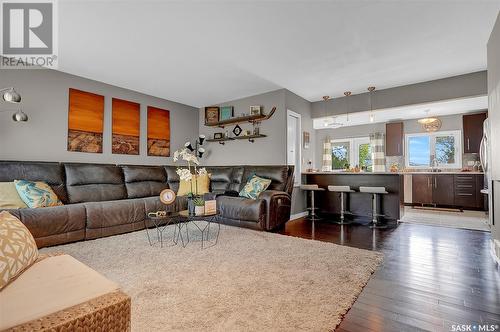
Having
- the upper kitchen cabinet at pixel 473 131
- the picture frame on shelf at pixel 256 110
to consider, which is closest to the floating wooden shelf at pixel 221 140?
the picture frame on shelf at pixel 256 110

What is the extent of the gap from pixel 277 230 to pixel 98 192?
2907 millimetres

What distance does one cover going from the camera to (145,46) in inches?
123

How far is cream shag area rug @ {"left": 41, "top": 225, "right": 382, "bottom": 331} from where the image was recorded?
1486 millimetres

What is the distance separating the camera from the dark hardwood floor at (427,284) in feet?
4.93

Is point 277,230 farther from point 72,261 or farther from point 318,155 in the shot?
point 318,155

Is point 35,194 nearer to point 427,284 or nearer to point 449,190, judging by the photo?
point 427,284

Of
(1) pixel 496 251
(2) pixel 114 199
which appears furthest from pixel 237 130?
(1) pixel 496 251

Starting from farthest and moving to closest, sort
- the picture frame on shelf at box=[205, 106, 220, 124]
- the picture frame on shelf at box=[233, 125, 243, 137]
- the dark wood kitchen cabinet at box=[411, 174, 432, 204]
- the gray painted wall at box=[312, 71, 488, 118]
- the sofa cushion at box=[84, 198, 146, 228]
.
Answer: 1. the dark wood kitchen cabinet at box=[411, 174, 432, 204]
2. the picture frame on shelf at box=[205, 106, 220, 124]
3. the picture frame on shelf at box=[233, 125, 243, 137]
4. the gray painted wall at box=[312, 71, 488, 118]
5. the sofa cushion at box=[84, 198, 146, 228]

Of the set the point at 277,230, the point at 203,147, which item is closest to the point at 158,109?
the point at 203,147

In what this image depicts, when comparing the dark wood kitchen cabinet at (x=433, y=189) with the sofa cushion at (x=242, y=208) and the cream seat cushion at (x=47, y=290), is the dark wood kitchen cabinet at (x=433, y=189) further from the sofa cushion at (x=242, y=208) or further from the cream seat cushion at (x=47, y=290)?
the cream seat cushion at (x=47, y=290)

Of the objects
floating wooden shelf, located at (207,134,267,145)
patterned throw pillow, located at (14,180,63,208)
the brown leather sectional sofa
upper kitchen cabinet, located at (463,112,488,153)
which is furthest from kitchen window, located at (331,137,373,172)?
patterned throw pillow, located at (14,180,63,208)

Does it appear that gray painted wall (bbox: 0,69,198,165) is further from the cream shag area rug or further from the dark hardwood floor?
the dark hardwood floor

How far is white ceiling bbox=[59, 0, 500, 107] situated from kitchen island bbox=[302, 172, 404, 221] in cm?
181

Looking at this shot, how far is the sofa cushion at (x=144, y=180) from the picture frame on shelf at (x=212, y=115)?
1689 millimetres
